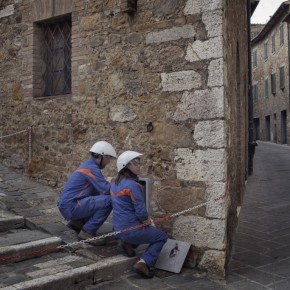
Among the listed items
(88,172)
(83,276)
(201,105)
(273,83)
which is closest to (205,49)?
(201,105)

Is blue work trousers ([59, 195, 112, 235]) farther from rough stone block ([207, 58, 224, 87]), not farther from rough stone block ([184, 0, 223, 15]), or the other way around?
rough stone block ([184, 0, 223, 15])

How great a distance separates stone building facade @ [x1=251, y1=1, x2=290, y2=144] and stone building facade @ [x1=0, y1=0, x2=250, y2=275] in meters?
17.8

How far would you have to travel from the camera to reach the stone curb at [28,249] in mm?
3965

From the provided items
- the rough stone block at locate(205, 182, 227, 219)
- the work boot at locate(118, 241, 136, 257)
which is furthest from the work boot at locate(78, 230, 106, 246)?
the rough stone block at locate(205, 182, 227, 219)

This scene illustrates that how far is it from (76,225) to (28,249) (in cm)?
67

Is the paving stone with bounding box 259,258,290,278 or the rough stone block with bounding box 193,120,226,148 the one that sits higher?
the rough stone block with bounding box 193,120,226,148

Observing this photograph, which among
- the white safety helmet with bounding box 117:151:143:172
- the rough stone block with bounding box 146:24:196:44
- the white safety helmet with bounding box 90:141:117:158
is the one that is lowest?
the white safety helmet with bounding box 117:151:143:172

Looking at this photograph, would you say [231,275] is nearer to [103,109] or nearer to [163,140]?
[163,140]

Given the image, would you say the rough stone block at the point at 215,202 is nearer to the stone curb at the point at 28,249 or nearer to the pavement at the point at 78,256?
the pavement at the point at 78,256

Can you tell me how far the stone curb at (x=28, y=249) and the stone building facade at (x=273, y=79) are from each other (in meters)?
19.8

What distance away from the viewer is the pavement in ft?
12.2

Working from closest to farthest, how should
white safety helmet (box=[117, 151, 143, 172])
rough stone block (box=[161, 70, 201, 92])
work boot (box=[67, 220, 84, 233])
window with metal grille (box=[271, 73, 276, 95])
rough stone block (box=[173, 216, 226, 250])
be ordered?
white safety helmet (box=[117, 151, 143, 172])
rough stone block (box=[173, 216, 226, 250])
rough stone block (box=[161, 70, 201, 92])
work boot (box=[67, 220, 84, 233])
window with metal grille (box=[271, 73, 276, 95])

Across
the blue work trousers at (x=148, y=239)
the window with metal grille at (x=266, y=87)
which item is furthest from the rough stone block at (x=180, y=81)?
the window with metal grille at (x=266, y=87)

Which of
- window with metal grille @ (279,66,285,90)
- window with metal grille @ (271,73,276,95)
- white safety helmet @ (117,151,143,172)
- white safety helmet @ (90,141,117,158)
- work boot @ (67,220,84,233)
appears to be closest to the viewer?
white safety helmet @ (117,151,143,172)
